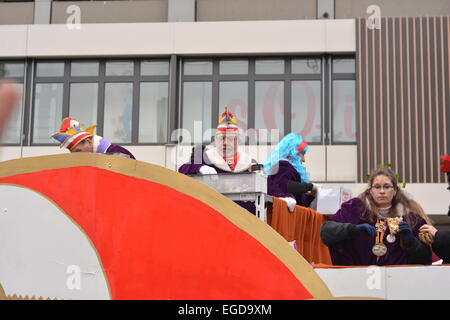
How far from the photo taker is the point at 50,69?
17.2 m

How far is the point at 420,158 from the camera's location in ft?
52.4

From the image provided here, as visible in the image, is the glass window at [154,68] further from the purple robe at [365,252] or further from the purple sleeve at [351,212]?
the purple robe at [365,252]

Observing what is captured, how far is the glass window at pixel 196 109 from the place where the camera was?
16.8 metres

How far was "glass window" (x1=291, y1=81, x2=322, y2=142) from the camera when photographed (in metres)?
16.5

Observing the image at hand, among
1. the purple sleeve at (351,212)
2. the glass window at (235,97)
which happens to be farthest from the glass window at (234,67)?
the purple sleeve at (351,212)

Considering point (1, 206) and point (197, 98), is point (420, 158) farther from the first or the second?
point (1, 206)

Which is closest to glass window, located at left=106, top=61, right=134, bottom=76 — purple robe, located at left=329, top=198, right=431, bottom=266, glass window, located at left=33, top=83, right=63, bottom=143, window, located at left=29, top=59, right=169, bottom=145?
window, located at left=29, top=59, right=169, bottom=145

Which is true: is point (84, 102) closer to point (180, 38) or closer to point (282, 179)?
point (180, 38)

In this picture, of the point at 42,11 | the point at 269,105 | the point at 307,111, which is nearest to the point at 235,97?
the point at 269,105

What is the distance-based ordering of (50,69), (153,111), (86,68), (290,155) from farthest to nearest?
(50,69)
(86,68)
(153,111)
(290,155)

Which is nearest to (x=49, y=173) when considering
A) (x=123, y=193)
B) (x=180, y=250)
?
(x=123, y=193)

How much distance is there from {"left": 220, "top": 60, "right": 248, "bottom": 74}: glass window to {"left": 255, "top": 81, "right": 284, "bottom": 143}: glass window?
1.51ft

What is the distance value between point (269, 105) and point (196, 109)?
169cm

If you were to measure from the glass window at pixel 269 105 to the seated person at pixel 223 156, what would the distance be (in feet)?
33.0
